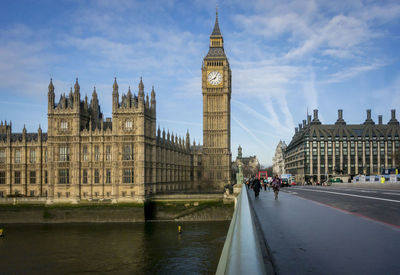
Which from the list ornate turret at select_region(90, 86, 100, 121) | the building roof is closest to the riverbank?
the building roof

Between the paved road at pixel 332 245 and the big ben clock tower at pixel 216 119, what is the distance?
93356 millimetres

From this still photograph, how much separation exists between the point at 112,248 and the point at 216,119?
226 feet

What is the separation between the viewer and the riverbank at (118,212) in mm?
68562

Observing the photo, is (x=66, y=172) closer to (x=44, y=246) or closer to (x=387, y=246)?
(x=44, y=246)

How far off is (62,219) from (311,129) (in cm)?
8880

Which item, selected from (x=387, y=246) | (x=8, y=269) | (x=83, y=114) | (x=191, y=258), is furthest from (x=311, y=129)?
(x=387, y=246)

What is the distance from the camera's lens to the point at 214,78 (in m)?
114

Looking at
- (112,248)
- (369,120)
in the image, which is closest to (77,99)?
(112,248)

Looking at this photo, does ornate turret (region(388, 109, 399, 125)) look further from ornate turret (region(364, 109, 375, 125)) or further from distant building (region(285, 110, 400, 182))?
ornate turret (region(364, 109, 375, 125))

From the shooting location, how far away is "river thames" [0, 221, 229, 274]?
39.0 m

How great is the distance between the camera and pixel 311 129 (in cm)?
13200

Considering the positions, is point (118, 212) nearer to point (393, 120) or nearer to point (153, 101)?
point (153, 101)

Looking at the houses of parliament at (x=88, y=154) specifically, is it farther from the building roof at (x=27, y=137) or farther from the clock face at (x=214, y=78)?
the clock face at (x=214, y=78)

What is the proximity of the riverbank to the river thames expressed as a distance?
9.21ft
